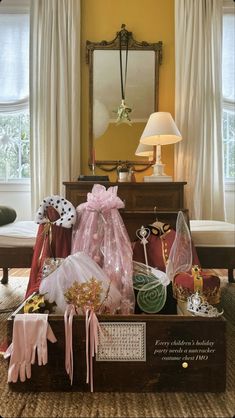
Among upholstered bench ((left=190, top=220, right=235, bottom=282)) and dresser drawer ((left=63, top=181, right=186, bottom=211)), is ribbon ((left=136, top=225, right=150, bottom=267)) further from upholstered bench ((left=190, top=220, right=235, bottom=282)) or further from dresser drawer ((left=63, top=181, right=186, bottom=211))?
dresser drawer ((left=63, top=181, right=186, bottom=211))

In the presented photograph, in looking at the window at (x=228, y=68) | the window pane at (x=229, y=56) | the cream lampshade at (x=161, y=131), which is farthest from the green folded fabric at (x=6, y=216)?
the window pane at (x=229, y=56)

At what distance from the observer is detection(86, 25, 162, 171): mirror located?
3191mm

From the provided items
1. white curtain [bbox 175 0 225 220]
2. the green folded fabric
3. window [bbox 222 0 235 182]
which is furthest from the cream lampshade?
the green folded fabric

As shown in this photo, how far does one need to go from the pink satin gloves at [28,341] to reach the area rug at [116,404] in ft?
0.28

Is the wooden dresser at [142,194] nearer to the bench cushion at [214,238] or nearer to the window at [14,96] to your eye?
the bench cushion at [214,238]

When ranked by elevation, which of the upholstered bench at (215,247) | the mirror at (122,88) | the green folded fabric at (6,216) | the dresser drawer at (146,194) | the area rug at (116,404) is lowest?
the area rug at (116,404)

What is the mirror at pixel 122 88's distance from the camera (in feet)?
10.5

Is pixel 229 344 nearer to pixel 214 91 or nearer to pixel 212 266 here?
pixel 212 266

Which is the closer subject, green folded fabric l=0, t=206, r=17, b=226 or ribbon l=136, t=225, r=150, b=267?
ribbon l=136, t=225, r=150, b=267

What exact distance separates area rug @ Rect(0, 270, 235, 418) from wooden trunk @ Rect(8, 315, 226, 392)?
Result: 0.03 m

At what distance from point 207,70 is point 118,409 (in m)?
3.07

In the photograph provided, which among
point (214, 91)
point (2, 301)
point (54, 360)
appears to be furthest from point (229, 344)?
point (214, 91)

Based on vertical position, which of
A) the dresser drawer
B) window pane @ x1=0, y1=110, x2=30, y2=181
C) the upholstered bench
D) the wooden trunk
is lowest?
the wooden trunk

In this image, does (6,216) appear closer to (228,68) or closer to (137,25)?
(137,25)
